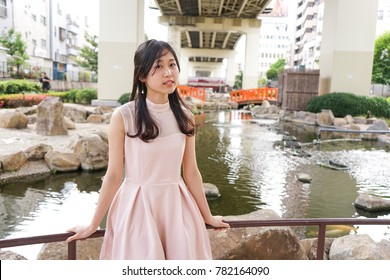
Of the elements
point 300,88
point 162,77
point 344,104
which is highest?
point 300,88

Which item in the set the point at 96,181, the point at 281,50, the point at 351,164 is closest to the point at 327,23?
the point at 351,164

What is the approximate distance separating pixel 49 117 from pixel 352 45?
14.4 m

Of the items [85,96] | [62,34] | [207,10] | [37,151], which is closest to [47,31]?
[62,34]

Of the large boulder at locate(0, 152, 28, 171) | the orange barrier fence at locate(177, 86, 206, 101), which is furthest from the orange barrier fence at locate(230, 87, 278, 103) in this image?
the large boulder at locate(0, 152, 28, 171)

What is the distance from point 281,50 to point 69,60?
62.0m

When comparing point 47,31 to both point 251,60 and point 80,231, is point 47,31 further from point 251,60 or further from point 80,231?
point 80,231

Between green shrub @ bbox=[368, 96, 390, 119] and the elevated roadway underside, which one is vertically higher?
the elevated roadway underside

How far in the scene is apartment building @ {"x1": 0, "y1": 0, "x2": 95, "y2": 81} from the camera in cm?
3125

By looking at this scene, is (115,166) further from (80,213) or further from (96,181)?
(96,181)

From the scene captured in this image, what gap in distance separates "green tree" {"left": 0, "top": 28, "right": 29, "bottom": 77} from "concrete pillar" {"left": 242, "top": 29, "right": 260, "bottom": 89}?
18364mm

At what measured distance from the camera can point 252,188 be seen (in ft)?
23.5

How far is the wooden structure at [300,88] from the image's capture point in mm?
19562

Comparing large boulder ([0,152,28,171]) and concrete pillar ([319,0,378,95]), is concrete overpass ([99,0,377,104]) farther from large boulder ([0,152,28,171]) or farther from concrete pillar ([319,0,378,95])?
large boulder ([0,152,28,171])
